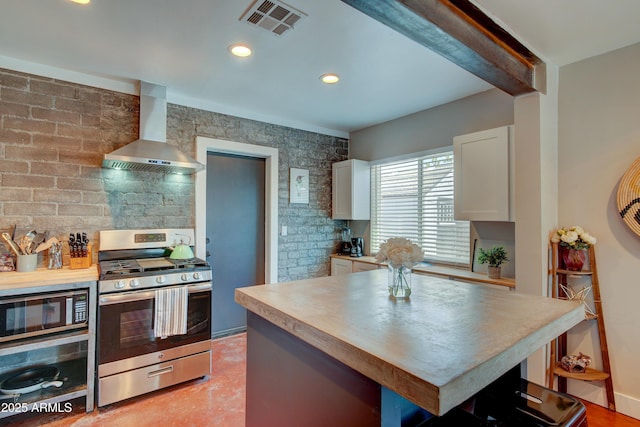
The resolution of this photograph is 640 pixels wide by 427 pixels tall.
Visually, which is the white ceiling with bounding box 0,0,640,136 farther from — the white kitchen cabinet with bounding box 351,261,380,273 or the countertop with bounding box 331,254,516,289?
the white kitchen cabinet with bounding box 351,261,380,273

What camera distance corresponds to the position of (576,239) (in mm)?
2268

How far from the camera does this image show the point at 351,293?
156cm

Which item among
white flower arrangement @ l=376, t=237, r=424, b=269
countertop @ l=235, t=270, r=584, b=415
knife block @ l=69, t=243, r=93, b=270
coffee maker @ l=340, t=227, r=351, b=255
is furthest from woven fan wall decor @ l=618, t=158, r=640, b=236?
knife block @ l=69, t=243, r=93, b=270

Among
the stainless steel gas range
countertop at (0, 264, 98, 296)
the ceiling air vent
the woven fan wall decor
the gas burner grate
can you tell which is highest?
the ceiling air vent

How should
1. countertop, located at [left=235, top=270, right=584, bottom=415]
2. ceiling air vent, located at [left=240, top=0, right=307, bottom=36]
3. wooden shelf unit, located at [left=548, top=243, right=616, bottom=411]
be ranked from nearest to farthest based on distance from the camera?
countertop, located at [left=235, top=270, right=584, bottom=415]
ceiling air vent, located at [left=240, top=0, right=307, bottom=36]
wooden shelf unit, located at [left=548, top=243, right=616, bottom=411]

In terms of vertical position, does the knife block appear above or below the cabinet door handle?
above

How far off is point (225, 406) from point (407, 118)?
3296 mm

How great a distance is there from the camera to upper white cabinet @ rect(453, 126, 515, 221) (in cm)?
263

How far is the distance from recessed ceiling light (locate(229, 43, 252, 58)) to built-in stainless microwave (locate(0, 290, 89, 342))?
6.42 feet

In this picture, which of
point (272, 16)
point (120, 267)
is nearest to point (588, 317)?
point (272, 16)

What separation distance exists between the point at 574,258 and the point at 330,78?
2298 millimetres

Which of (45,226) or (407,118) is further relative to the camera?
(407,118)

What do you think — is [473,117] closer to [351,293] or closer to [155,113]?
[351,293]

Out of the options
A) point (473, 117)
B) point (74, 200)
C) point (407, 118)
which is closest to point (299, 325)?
point (74, 200)
